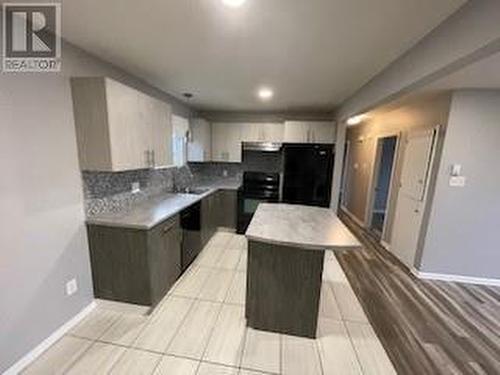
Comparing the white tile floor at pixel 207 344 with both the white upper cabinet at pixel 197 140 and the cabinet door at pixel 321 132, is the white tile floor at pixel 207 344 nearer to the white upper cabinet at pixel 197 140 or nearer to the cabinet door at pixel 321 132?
the white upper cabinet at pixel 197 140

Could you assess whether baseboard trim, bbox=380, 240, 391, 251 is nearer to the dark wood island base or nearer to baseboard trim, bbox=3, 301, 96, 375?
the dark wood island base

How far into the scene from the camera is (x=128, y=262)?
225cm

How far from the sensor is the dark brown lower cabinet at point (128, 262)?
2211mm

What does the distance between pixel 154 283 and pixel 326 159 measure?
3.34 meters

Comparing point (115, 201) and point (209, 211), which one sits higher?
point (115, 201)

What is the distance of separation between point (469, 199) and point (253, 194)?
3.09 meters

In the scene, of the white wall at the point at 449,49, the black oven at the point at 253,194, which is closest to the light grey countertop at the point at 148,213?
the black oven at the point at 253,194

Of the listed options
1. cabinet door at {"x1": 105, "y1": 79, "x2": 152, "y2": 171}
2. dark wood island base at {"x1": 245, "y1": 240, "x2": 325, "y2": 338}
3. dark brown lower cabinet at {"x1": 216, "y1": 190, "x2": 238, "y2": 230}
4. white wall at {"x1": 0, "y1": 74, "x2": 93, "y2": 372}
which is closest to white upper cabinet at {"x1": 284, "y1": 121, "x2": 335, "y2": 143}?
dark brown lower cabinet at {"x1": 216, "y1": 190, "x2": 238, "y2": 230}

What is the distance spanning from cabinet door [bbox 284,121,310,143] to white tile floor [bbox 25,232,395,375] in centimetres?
278

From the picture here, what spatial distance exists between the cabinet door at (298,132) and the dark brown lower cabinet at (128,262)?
2.94 m

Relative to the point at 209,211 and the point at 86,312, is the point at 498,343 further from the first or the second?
the point at 86,312

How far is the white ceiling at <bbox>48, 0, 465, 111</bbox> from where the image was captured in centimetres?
142

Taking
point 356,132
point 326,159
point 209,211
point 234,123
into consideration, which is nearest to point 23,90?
point 209,211

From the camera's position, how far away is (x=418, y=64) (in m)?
1.74
